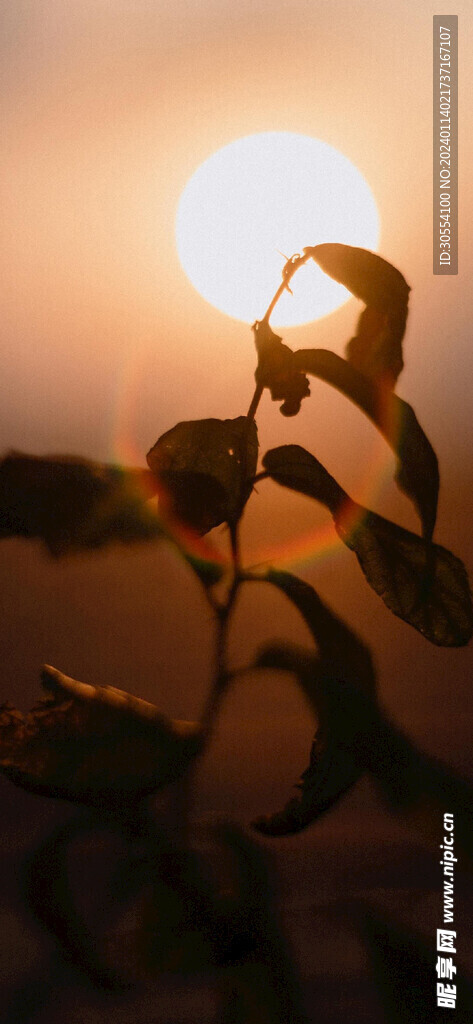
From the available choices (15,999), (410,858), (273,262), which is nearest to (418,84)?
(273,262)

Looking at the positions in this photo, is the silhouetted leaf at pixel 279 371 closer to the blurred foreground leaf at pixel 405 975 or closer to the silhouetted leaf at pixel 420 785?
the silhouetted leaf at pixel 420 785

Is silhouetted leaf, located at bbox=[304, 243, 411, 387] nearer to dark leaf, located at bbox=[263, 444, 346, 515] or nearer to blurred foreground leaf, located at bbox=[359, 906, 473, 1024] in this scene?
dark leaf, located at bbox=[263, 444, 346, 515]

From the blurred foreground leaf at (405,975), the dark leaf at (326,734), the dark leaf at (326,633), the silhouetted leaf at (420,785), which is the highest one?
the dark leaf at (326,633)

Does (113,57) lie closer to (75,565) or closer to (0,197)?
(0,197)

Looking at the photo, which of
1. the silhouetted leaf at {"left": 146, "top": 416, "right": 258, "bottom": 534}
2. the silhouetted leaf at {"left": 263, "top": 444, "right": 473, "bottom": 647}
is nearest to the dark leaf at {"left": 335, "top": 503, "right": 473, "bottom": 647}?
the silhouetted leaf at {"left": 263, "top": 444, "right": 473, "bottom": 647}

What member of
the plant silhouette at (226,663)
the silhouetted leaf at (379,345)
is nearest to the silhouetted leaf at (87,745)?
the plant silhouette at (226,663)

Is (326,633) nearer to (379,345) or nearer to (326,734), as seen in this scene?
(326,734)

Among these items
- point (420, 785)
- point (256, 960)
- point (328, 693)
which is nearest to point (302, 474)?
point (328, 693)
